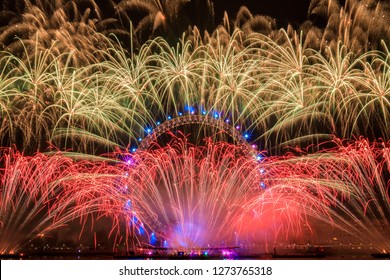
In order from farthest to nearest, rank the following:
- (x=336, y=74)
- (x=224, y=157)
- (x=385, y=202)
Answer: (x=224, y=157) → (x=385, y=202) → (x=336, y=74)

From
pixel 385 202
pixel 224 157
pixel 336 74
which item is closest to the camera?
pixel 336 74

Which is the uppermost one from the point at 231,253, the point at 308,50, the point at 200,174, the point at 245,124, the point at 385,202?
the point at 308,50

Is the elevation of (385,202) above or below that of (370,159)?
below

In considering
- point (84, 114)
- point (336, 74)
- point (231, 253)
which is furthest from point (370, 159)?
point (84, 114)

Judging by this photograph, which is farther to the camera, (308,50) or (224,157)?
(224,157)

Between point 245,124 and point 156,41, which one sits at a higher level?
point 156,41

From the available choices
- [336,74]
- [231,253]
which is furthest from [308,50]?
[231,253]

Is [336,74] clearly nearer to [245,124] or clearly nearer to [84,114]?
[245,124]

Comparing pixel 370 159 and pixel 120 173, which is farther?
pixel 120 173

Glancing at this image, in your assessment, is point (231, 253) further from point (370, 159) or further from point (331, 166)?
point (370, 159)
